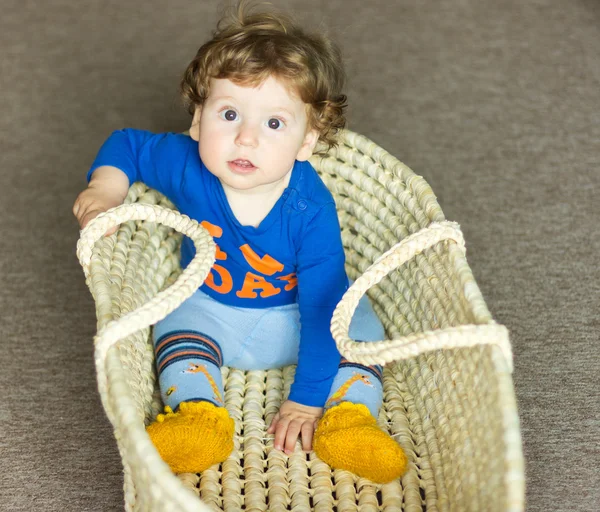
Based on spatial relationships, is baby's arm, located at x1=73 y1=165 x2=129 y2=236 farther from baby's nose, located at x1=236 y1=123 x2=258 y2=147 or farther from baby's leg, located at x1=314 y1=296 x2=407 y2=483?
baby's leg, located at x1=314 y1=296 x2=407 y2=483

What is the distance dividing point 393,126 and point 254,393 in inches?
33.0

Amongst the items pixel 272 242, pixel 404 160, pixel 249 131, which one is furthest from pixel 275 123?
pixel 404 160

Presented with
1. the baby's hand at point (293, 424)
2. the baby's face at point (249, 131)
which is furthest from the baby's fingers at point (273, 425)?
the baby's face at point (249, 131)

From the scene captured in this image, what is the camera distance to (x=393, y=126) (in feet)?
5.70

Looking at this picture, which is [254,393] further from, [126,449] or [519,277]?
[519,277]

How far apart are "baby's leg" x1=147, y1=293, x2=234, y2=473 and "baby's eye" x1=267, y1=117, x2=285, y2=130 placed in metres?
0.27

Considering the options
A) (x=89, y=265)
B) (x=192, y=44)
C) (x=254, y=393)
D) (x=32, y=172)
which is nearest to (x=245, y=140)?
(x=89, y=265)

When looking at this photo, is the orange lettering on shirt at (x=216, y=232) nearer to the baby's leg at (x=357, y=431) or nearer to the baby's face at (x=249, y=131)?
the baby's face at (x=249, y=131)

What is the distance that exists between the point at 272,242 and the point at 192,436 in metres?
0.27

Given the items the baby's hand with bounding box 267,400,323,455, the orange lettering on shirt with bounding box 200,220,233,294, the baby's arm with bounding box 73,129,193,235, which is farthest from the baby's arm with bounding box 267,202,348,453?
the baby's arm with bounding box 73,129,193,235

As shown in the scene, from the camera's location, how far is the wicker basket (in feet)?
2.58

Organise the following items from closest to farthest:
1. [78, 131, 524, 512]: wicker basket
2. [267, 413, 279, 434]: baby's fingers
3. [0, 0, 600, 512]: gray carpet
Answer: [78, 131, 524, 512]: wicker basket → [267, 413, 279, 434]: baby's fingers → [0, 0, 600, 512]: gray carpet

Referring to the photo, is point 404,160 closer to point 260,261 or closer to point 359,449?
point 260,261

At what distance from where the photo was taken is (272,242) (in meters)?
1.06
